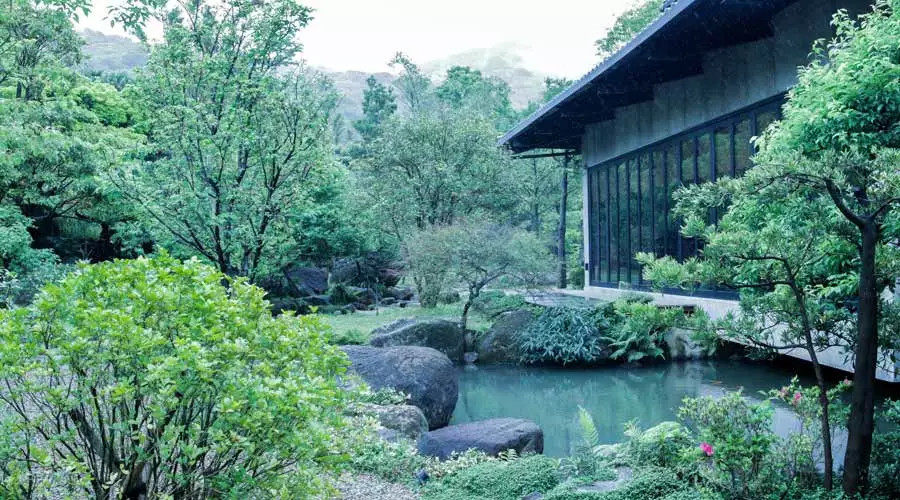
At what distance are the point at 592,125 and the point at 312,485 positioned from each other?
56.4 ft

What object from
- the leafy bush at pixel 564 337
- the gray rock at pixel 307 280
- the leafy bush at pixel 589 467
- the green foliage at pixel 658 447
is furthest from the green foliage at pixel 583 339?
the gray rock at pixel 307 280

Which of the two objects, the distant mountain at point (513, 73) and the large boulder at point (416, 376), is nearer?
the large boulder at point (416, 376)

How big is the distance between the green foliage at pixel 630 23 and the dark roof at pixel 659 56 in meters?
10.7

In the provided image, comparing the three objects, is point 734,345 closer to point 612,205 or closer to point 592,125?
point 612,205

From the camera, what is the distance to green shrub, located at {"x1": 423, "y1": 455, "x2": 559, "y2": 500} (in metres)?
5.00

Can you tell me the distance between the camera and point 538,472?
17.0 ft

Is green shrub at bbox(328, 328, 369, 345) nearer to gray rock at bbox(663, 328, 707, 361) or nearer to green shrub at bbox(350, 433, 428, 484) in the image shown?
gray rock at bbox(663, 328, 707, 361)

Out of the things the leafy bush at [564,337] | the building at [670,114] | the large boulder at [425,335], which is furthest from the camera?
the leafy bush at [564,337]

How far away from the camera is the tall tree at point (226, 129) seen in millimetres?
7938

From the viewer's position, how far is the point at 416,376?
8.48 meters

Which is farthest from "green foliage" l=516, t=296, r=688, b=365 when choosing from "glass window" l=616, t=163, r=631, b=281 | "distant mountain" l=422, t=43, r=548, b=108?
"distant mountain" l=422, t=43, r=548, b=108

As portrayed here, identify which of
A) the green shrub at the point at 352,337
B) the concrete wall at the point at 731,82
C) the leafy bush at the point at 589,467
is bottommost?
the green shrub at the point at 352,337

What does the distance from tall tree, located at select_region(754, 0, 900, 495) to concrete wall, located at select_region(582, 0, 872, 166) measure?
4.76m

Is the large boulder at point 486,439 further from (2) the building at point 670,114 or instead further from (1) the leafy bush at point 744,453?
(2) the building at point 670,114
